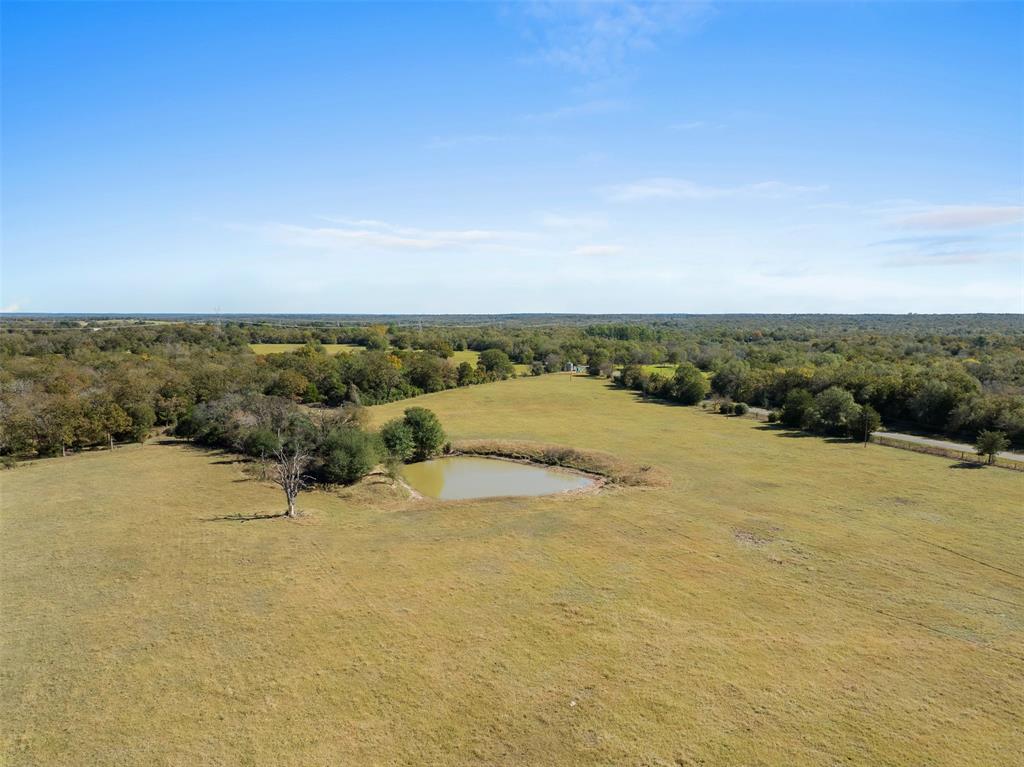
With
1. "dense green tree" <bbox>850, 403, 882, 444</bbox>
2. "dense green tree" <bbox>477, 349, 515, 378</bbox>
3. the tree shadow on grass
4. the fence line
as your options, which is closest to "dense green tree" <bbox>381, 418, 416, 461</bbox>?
the tree shadow on grass

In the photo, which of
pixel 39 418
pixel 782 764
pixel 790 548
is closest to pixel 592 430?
pixel 790 548

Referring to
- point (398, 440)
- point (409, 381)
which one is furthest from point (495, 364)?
point (398, 440)

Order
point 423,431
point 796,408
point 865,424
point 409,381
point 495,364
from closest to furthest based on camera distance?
point 423,431
point 865,424
point 796,408
point 409,381
point 495,364

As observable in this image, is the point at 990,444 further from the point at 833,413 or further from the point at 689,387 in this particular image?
the point at 689,387

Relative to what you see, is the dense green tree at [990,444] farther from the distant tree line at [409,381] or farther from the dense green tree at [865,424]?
the dense green tree at [865,424]

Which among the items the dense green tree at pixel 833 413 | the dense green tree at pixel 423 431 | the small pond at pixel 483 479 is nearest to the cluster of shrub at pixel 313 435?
the dense green tree at pixel 423 431
